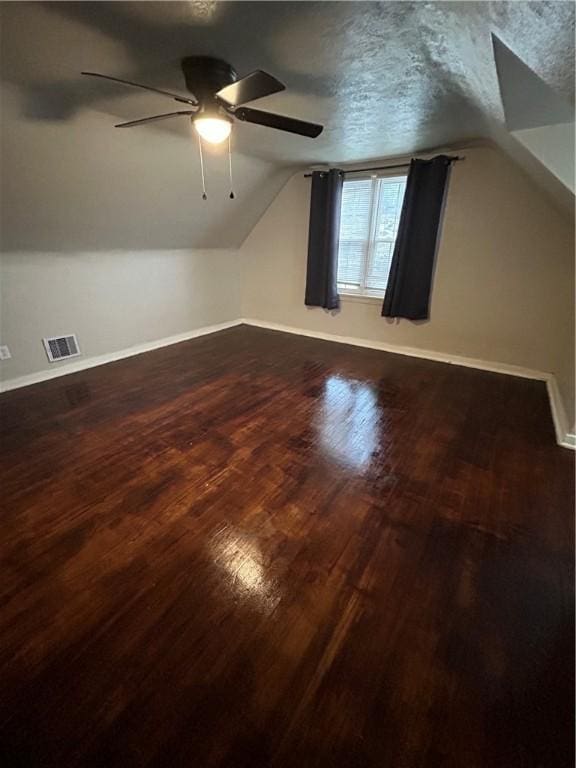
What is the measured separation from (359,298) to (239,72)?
2853 mm

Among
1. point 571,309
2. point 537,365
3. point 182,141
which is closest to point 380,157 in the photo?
point 182,141

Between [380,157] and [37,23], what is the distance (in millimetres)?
3159

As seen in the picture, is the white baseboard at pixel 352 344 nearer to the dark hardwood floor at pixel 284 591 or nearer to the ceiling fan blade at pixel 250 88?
the dark hardwood floor at pixel 284 591

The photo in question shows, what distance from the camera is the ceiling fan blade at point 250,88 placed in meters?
1.37

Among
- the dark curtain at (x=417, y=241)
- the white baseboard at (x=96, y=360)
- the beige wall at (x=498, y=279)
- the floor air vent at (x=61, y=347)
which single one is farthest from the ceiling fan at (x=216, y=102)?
the white baseboard at (x=96, y=360)

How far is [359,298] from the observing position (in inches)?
170

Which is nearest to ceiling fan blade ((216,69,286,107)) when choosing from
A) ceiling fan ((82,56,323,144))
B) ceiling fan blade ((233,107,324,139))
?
ceiling fan ((82,56,323,144))

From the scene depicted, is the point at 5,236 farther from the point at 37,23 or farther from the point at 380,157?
the point at 380,157

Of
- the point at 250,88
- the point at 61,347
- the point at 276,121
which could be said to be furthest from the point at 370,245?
the point at 61,347

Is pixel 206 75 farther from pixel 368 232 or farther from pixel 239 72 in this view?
pixel 368 232

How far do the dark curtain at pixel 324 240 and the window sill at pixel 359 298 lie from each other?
0.11 metres

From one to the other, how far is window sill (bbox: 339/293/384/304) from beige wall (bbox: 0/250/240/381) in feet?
5.94

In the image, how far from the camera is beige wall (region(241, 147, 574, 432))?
312 cm

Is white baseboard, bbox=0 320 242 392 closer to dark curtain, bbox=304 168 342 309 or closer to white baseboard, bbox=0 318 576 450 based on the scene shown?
white baseboard, bbox=0 318 576 450
